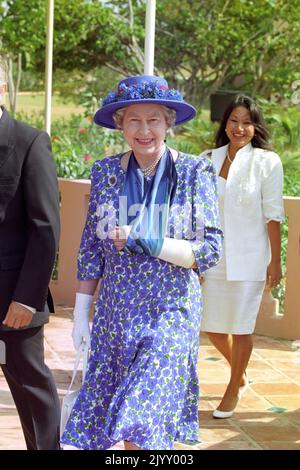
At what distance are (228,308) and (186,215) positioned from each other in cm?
199

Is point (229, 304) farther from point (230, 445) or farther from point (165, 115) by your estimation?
point (165, 115)

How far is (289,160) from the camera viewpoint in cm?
970

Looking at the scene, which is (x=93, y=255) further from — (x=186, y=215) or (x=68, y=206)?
(x=68, y=206)

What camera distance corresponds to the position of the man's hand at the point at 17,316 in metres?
4.05

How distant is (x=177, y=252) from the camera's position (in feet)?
12.9

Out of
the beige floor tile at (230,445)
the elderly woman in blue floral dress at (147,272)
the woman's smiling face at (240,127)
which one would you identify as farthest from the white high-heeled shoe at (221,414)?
the elderly woman in blue floral dress at (147,272)

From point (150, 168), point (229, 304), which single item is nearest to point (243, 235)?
point (229, 304)

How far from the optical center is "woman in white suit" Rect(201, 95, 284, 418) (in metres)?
5.91

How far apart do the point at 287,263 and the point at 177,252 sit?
13.8ft

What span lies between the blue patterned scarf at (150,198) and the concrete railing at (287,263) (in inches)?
156

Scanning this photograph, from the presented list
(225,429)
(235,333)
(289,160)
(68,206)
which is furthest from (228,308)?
(289,160)
